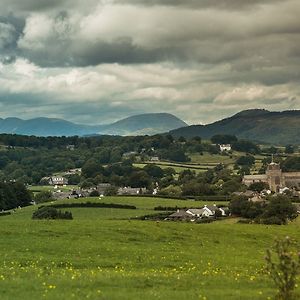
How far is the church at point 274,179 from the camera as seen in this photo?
595ft

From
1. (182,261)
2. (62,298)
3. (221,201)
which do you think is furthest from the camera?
(221,201)

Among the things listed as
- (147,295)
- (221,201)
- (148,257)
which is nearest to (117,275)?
(147,295)

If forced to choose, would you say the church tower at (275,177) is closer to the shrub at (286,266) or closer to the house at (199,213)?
the house at (199,213)

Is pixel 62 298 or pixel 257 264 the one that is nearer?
pixel 62 298

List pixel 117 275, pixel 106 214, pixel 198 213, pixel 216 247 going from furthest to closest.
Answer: pixel 198 213 < pixel 106 214 < pixel 216 247 < pixel 117 275

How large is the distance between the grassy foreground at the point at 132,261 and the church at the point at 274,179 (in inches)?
5021

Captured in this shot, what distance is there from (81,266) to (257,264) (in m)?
10.8

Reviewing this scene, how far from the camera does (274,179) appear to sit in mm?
185000

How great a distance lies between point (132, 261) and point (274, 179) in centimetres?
15990

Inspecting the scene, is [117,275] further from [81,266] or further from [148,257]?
[148,257]

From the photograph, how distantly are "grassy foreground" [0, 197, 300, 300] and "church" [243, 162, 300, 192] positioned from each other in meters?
128

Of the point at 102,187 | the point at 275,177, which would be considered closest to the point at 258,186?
the point at 275,177

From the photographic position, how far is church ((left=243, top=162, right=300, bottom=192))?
181500 millimetres

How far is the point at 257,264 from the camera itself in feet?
107
